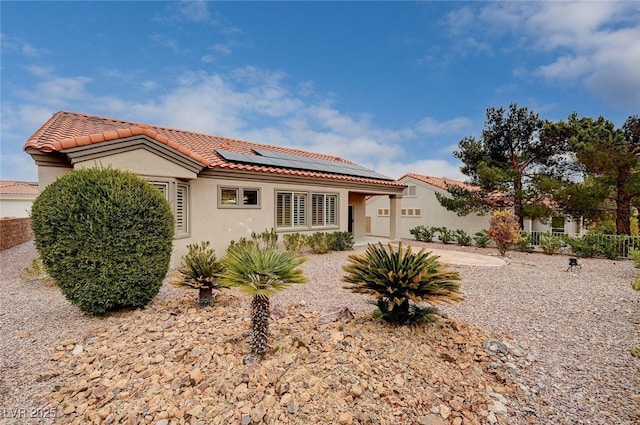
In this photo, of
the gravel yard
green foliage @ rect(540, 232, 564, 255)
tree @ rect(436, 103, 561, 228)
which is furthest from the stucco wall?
green foliage @ rect(540, 232, 564, 255)

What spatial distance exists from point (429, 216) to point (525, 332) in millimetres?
18425

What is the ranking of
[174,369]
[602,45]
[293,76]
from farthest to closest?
[293,76] → [602,45] → [174,369]

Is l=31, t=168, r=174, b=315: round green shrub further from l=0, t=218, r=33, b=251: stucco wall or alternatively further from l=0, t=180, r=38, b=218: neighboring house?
l=0, t=180, r=38, b=218: neighboring house

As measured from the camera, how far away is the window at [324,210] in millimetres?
14945

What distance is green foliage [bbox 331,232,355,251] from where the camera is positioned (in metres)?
15.0

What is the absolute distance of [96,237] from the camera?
5.11 m

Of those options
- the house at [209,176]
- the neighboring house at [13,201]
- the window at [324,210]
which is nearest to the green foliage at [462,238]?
the house at [209,176]

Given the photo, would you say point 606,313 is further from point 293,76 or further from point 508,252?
point 293,76

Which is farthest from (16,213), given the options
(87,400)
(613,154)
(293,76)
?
(613,154)

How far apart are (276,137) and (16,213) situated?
88.6 ft

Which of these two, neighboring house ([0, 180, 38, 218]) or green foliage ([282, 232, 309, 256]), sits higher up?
A: neighboring house ([0, 180, 38, 218])

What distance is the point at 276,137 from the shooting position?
21328 mm

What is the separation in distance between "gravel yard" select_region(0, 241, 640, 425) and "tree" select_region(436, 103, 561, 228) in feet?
29.6

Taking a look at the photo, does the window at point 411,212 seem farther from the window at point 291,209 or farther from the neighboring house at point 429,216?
the window at point 291,209
